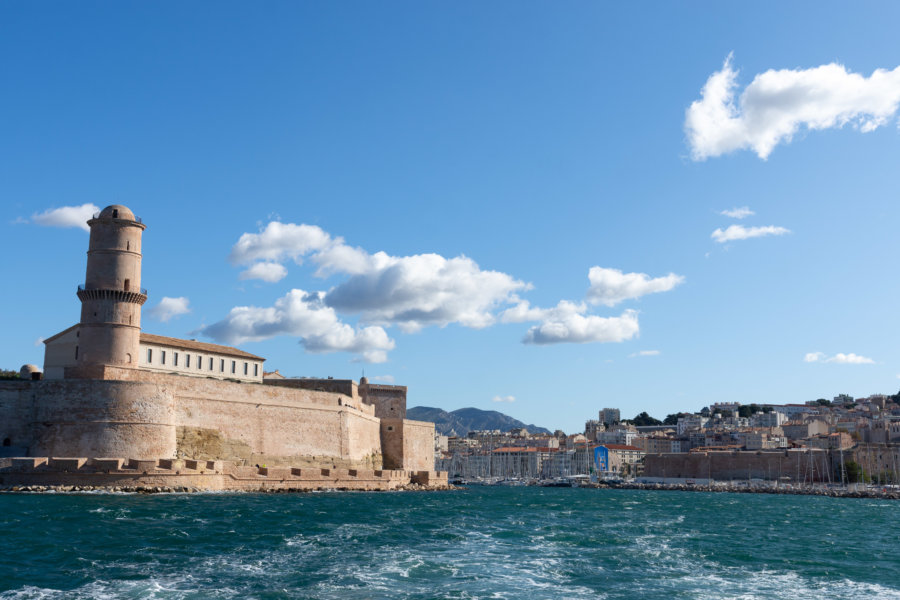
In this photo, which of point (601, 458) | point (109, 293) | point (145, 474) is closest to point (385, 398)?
point (109, 293)

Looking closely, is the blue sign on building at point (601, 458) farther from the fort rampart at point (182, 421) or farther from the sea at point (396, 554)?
the sea at point (396, 554)

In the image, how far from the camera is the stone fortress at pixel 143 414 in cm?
3816

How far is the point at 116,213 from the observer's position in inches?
1681

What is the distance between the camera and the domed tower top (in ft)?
140

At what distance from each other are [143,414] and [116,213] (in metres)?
10.5

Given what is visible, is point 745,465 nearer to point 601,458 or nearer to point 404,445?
point 601,458

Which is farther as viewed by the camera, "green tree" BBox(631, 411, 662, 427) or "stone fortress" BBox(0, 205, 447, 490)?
"green tree" BBox(631, 411, 662, 427)

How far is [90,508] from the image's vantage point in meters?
28.2

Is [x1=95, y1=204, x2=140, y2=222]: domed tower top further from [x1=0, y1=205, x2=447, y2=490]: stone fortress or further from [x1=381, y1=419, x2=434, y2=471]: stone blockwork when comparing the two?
[x1=381, y1=419, x2=434, y2=471]: stone blockwork

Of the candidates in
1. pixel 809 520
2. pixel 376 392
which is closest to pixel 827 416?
pixel 376 392

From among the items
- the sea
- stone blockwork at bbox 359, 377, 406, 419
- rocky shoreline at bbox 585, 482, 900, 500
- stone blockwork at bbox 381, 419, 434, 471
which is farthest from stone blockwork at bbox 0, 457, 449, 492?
rocky shoreline at bbox 585, 482, 900, 500

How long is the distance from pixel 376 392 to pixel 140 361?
65.0 feet

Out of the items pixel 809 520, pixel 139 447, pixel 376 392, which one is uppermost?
pixel 376 392

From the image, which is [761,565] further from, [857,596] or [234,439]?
[234,439]
